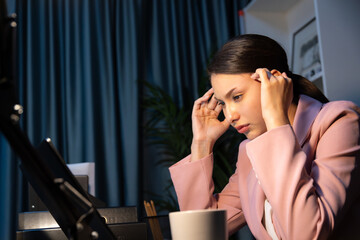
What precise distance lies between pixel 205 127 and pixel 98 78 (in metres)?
1.66

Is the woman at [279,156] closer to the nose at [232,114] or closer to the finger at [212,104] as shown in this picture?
the nose at [232,114]

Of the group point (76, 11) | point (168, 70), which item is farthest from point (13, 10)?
point (168, 70)

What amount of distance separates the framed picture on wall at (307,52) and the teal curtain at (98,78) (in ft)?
2.03

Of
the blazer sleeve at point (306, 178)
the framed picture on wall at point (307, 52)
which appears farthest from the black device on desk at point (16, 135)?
the framed picture on wall at point (307, 52)

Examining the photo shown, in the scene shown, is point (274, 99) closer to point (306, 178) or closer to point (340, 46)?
point (306, 178)

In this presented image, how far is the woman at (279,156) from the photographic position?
936 mm

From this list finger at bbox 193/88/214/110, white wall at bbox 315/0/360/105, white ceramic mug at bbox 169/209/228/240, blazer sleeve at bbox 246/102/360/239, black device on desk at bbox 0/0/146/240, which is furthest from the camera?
white wall at bbox 315/0/360/105

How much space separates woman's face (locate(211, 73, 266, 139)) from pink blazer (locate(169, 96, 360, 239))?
0.12 metres

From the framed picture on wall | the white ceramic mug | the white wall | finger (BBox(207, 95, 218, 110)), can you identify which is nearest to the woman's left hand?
the white ceramic mug

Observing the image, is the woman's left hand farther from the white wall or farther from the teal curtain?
the teal curtain

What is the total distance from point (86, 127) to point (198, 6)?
4.10 ft

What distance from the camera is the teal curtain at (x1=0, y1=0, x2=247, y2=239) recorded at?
9.63ft

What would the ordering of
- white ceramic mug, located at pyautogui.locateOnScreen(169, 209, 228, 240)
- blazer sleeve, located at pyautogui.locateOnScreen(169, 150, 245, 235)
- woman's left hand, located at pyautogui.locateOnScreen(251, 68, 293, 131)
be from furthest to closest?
blazer sleeve, located at pyautogui.locateOnScreen(169, 150, 245, 235) → woman's left hand, located at pyautogui.locateOnScreen(251, 68, 293, 131) → white ceramic mug, located at pyautogui.locateOnScreen(169, 209, 228, 240)

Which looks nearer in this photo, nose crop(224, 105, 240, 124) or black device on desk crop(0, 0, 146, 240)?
black device on desk crop(0, 0, 146, 240)
